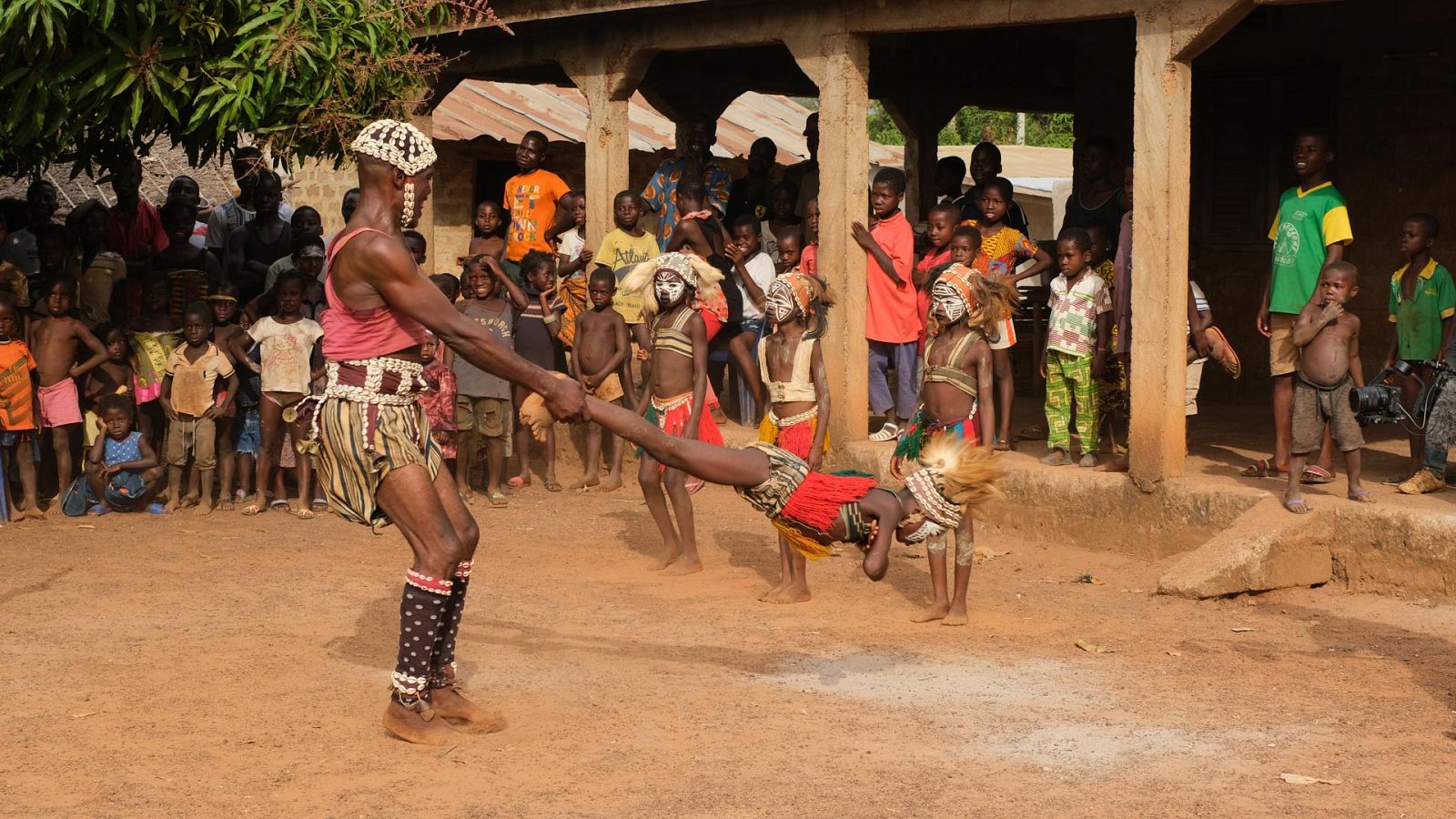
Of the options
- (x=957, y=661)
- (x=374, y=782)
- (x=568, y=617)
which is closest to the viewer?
(x=374, y=782)

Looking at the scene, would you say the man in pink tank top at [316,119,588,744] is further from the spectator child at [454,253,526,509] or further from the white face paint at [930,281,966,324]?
the spectator child at [454,253,526,509]

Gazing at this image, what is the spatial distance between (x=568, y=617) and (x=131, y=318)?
4.68 metres

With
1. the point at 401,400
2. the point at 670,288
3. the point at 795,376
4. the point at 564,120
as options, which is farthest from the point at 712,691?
the point at 564,120

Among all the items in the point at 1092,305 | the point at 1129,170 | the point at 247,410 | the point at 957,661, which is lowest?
the point at 957,661

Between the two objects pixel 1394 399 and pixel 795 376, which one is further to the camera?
pixel 795 376

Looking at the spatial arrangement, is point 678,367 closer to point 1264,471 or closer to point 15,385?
point 1264,471

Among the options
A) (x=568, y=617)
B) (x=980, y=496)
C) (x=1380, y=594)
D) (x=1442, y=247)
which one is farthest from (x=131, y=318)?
(x=1442, y=247)

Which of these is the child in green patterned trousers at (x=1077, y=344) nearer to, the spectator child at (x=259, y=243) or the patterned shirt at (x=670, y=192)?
the patterned shirt at (x=670, y=192)

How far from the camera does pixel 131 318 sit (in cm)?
1050

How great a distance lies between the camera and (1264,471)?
8898mm

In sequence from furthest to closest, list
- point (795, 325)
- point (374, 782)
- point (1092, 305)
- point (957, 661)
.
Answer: point (1092, 305), point (795, 325), point (957, 661), point (374, 782)

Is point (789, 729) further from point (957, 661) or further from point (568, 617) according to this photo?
point (568, 617)

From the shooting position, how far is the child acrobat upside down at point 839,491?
18.0 ft

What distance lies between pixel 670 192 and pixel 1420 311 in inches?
211
